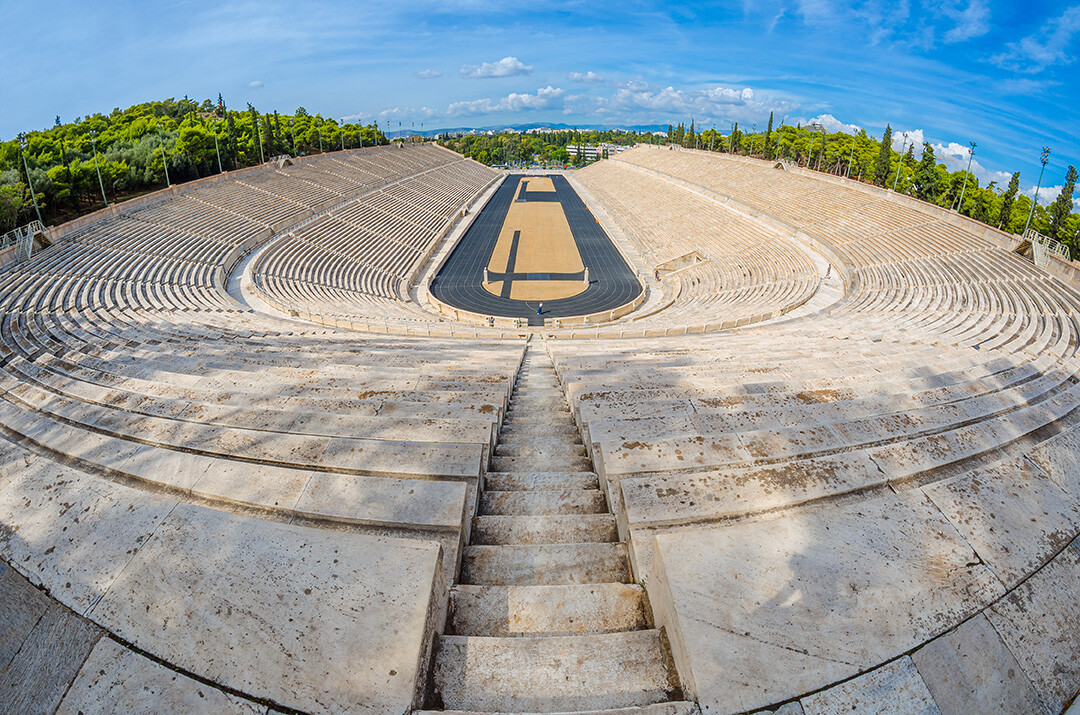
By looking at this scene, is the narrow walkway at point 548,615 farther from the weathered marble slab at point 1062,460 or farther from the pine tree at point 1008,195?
the pine tree at point 1008,195

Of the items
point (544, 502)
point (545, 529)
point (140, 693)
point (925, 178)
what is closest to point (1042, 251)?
point (544, 502)

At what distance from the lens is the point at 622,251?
3803 centimetres

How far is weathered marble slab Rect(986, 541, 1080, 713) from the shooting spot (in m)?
2.55

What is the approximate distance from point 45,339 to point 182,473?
1063 centimetres

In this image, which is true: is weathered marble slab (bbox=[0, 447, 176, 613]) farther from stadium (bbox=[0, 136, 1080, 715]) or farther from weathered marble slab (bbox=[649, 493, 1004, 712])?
weathered marble slab (bbox=[649, 493, 1004, 712])

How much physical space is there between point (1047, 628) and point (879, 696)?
1270 millimetres

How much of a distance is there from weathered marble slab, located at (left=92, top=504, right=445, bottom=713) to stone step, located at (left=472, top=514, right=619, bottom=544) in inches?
30.3

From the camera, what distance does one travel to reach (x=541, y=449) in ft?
16.4

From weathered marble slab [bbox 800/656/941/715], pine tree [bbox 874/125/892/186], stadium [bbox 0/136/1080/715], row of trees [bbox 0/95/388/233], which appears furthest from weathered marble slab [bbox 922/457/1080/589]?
pine tree [bbox 874/125/892/186]

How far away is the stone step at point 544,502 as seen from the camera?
396cm

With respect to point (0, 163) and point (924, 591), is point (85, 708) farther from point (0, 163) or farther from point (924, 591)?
→ point (0, 163)

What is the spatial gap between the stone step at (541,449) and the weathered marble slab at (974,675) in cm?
286

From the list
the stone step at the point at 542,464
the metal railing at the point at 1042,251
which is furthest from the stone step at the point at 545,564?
the metal railing at the point at 1042,251

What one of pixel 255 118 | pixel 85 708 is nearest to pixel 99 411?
pixel 85 708
